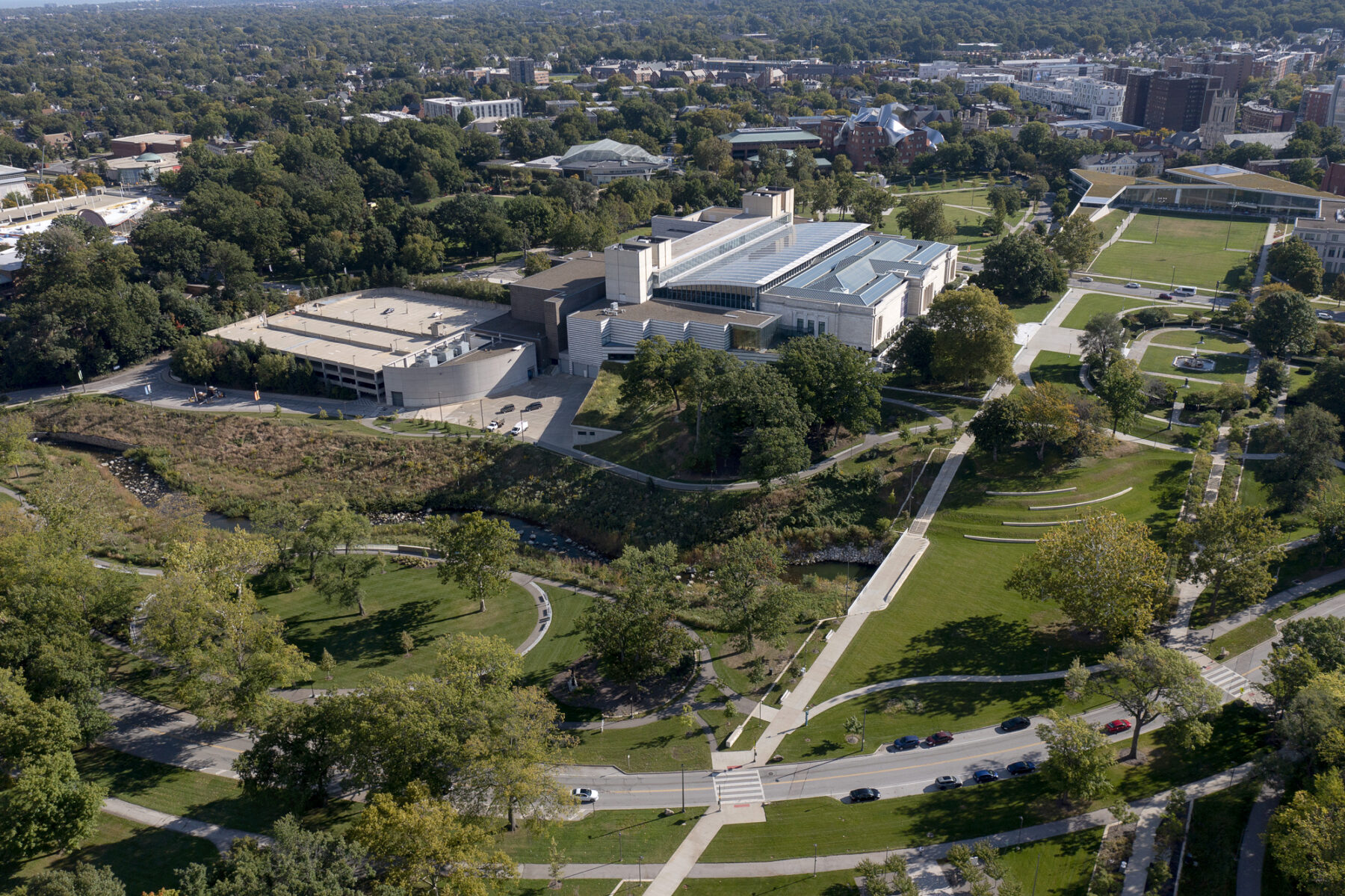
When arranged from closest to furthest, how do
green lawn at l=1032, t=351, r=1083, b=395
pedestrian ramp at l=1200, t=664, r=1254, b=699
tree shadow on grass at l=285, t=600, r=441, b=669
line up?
pedestrian ramp at l=1200, t=664, r=1254, b=699 → tree shadow on grass at l=285, t=600, r=441, b=669 → green lawn at l=1032, t=351, r=1083, b=395

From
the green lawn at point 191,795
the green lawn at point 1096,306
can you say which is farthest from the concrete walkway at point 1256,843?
the green lawn at point 1096,306

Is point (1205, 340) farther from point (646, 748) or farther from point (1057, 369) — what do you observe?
point (646, 748)

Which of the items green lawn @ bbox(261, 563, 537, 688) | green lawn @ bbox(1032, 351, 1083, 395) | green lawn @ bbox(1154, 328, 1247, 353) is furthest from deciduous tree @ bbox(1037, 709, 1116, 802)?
green lawn @ bbox(1154, 328, 1247, 353)

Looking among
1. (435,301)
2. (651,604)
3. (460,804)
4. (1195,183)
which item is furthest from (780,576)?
(1195,183)

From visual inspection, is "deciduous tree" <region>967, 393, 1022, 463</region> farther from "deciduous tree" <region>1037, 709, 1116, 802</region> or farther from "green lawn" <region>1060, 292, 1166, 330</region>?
"green lawn" <region>1060, 292, 1166, 330</region>

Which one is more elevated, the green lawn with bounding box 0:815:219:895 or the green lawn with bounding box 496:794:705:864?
the green lawn with bounding box 496:794:705:864

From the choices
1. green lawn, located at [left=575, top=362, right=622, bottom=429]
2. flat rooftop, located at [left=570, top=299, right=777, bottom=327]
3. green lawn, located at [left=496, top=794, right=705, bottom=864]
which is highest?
flat rooftop, located at [left=570, top=299, right=777, bottom=327]

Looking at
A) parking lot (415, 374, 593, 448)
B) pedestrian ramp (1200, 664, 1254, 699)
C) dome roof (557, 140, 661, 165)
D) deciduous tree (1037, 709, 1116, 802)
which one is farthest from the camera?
dome roof (557, 140, 661, 165)
